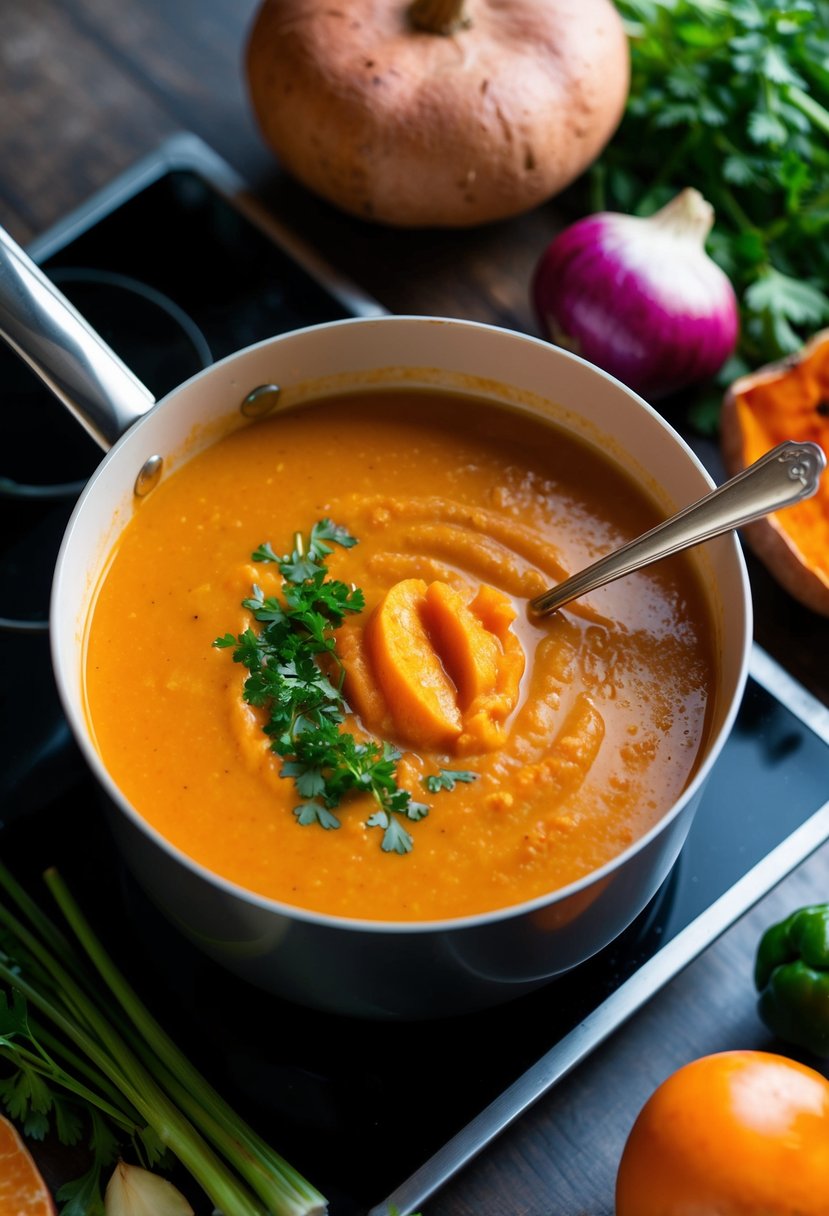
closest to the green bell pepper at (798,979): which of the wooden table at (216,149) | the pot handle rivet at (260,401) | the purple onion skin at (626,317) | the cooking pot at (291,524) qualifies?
the wooden table at (216,149)

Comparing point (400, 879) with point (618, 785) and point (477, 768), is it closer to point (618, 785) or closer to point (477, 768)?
point (477, 768)

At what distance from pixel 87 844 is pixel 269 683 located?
42 cm

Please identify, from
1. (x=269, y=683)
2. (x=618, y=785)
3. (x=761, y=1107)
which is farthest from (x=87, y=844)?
(x=761, y=1107)

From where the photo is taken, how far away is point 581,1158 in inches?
66.0

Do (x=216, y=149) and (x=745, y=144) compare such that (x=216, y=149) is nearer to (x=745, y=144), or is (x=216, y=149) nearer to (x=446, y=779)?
(x=745, y=144)

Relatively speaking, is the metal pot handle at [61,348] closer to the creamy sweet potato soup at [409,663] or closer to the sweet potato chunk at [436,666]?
the creamy sweet potato soup at [409,663]

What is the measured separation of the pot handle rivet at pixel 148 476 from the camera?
174 cm

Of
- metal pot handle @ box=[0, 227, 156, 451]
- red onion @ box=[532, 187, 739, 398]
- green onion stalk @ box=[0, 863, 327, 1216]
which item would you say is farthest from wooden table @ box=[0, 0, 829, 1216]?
metal pot handle @ box=[0, 227, 156, 451]

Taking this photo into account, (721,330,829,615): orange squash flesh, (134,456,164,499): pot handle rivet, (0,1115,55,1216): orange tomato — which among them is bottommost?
(721,330,829,615): orange squash flesh

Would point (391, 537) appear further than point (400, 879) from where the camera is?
Yes

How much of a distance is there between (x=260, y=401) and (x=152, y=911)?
707 millimetres

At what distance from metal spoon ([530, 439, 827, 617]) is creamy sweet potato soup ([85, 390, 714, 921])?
0.19 feet

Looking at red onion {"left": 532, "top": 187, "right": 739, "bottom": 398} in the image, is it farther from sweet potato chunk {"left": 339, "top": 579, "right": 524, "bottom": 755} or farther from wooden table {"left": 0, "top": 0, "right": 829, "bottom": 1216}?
sweet potato chunk {"left": 339, "top": 579, "right": 524, "bottom": 755}

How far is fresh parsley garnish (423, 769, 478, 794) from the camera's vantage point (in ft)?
5.00
